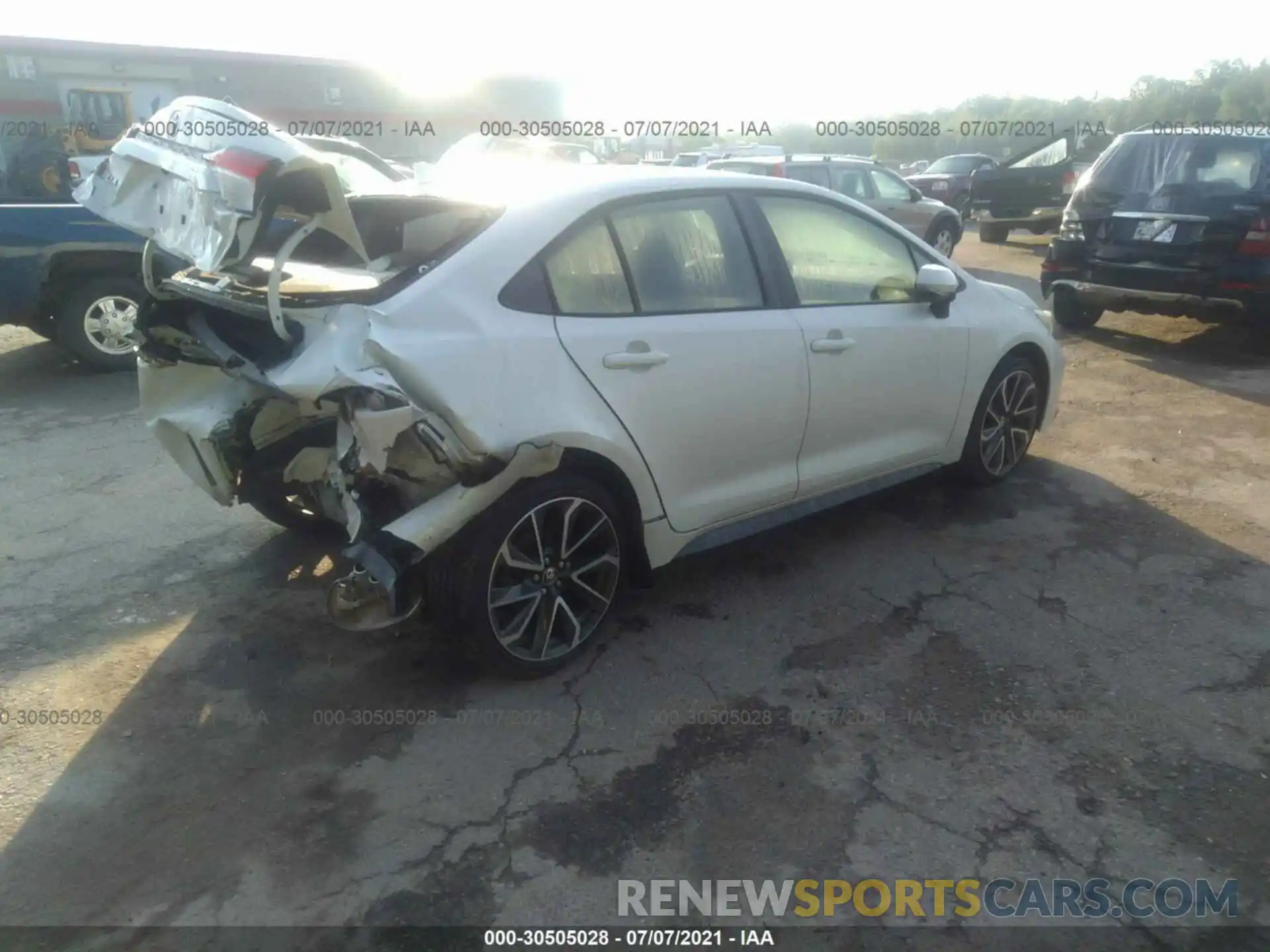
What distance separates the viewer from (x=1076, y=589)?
397 centimetres

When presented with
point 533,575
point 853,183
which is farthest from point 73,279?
point 853,183

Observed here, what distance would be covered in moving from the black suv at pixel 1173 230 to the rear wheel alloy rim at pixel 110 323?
7.52 metres

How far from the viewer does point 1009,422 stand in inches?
194

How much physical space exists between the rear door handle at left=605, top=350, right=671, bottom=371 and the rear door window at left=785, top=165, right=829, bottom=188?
946 centimetres

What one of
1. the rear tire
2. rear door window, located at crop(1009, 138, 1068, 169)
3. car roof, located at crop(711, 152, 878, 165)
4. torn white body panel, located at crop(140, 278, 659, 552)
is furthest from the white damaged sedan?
rear door window, located at crop(1009, 138, 1068, 169)

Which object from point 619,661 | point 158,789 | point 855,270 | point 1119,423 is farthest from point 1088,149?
point 158,789

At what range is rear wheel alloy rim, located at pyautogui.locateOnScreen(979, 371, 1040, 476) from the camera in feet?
15.7

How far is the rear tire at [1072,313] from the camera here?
A: 8117mm

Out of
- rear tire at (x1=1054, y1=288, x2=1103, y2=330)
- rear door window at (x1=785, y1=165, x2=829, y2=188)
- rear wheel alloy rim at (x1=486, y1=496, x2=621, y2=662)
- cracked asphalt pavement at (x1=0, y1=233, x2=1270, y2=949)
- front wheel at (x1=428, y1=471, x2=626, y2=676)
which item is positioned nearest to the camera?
cracked asphalt pavement at (x1=0, y1=233, x2=1270, y2=949)

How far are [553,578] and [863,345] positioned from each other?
5.46ft

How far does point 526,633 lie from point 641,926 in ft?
3.88

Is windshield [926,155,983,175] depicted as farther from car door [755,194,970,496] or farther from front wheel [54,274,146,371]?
car door [755,194,970,496]

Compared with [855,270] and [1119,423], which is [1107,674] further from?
[1119,423]

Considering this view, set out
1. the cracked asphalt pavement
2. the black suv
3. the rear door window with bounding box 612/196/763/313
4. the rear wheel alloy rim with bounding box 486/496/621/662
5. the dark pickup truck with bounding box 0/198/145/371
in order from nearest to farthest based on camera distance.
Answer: the cracked asphalt pavement
the rear wheel alloy rim with bounding box 486/496/621/662
the rear door window with bounding box 612/196/763/313
the dark pickup truck with bounding box 0/198/145/371
the black suv
